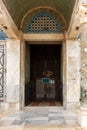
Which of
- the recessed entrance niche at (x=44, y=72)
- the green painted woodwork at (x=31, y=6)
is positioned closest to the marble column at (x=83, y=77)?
the green painted woodwork at (x=31, y=6)

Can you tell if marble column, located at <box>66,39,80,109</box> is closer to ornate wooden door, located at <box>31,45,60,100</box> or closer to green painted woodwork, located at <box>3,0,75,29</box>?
green painted woodwork, located at <box>3,0,75,29</box>

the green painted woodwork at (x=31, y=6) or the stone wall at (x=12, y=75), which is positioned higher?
the green painted woodwork at (x=31, y=6)

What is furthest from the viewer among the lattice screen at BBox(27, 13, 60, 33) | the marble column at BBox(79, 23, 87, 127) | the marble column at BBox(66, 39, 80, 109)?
the lattice screen at BBox(27, 13, 60, 33)

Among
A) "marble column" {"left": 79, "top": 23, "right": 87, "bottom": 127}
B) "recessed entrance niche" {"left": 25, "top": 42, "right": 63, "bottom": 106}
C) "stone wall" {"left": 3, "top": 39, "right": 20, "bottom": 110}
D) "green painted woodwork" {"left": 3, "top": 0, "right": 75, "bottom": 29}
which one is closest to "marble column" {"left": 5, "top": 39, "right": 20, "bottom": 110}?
"stone wall" {"left": 3, "top": 39, "right": 20, "bottom": 110}

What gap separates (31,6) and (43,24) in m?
0.79

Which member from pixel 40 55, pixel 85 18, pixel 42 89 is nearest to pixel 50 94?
pixel 42 89

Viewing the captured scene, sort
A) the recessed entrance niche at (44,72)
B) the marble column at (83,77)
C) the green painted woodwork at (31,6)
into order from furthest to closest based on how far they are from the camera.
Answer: the recessed entrance niche at (44,72) → the green painted woodwork at (31,6) → the marble column at (83,77)

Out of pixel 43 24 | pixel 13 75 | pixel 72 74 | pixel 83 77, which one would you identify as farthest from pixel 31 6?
pixel 83 77

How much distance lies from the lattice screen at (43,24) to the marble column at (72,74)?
0.85 meters

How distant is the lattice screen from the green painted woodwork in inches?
17.3

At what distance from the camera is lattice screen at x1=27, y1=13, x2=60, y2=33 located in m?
9.77

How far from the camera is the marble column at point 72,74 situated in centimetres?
921

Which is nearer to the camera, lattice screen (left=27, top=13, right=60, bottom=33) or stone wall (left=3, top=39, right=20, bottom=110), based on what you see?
stone wall (left=3, top=39, right=20, bottom=110)

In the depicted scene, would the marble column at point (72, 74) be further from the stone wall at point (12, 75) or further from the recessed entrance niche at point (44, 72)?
the recessed entrance niche at point (44, 72)
